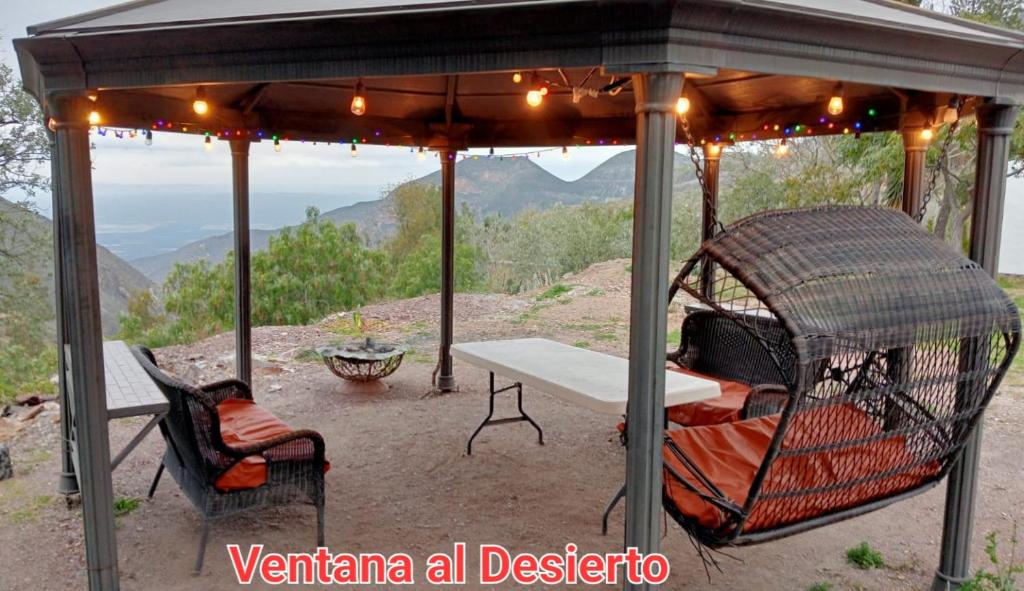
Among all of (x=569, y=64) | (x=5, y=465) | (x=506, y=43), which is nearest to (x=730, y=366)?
(x=569, y=64)

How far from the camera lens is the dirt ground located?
3.33m

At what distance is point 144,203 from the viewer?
1346 cm

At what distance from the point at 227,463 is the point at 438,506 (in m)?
1.32

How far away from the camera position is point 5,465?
4.36m

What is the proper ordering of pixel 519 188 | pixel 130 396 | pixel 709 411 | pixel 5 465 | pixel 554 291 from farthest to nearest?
pixel 519 188 < pixel 554 291 < pixel 5 465 < pixel 709 411 < pixel 130 396

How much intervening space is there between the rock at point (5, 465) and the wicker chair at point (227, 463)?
1.62 metres

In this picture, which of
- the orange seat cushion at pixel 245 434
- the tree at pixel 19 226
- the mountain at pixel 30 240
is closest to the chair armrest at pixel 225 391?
the orange seat cushion at pixel 245 434

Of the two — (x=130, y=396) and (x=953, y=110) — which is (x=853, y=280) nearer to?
(x=953, y=110)

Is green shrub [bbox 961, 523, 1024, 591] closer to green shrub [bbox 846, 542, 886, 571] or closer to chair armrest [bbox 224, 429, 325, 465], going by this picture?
green shrub [bbox 846, 542, 886, 571]

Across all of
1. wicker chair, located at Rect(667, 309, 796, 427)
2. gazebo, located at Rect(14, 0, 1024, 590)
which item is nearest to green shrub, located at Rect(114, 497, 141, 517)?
gazebo, located at Rect(14, 0, 1024, 590)

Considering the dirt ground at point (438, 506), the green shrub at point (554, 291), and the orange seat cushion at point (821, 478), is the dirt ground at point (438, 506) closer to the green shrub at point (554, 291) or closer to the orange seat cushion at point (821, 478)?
the orange seat cushion at point (821, 478)

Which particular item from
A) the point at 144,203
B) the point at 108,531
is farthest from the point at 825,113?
the point at 144,203

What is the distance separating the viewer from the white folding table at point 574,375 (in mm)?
3477

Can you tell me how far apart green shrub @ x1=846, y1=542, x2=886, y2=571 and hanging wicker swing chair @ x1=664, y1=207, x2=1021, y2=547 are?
0.82 m
